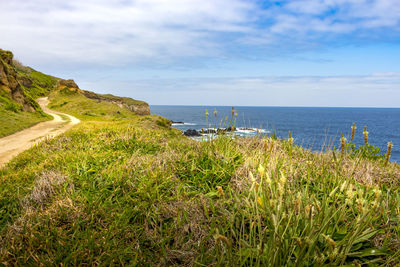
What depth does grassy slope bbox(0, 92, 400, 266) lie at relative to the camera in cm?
232

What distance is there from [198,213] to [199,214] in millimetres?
30

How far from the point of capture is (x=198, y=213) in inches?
141

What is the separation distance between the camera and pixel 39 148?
830cm

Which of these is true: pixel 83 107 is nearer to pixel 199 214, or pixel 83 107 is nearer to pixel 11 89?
pixel 11 89

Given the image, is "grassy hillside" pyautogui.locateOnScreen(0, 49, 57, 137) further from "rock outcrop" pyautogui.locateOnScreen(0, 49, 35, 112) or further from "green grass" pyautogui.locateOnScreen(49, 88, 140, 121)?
"green grass" pyautogui.locateOnScreen(49, 88, 140, 121)

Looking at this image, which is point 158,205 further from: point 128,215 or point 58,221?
point 58,221

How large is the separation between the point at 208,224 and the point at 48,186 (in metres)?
2.93

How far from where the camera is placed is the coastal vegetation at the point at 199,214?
232 cm

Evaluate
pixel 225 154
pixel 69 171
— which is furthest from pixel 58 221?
pixel 225 154

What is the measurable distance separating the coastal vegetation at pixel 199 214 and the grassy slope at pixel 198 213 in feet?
0.06

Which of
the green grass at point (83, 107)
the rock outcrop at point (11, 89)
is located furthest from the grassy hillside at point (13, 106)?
the green grass at point (83, 107)

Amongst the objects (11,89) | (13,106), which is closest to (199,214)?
(13,106)

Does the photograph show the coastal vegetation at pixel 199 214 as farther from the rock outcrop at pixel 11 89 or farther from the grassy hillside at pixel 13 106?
the rock outcrop at pixel 11 89

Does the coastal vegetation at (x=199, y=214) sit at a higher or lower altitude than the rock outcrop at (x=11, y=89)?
lower
